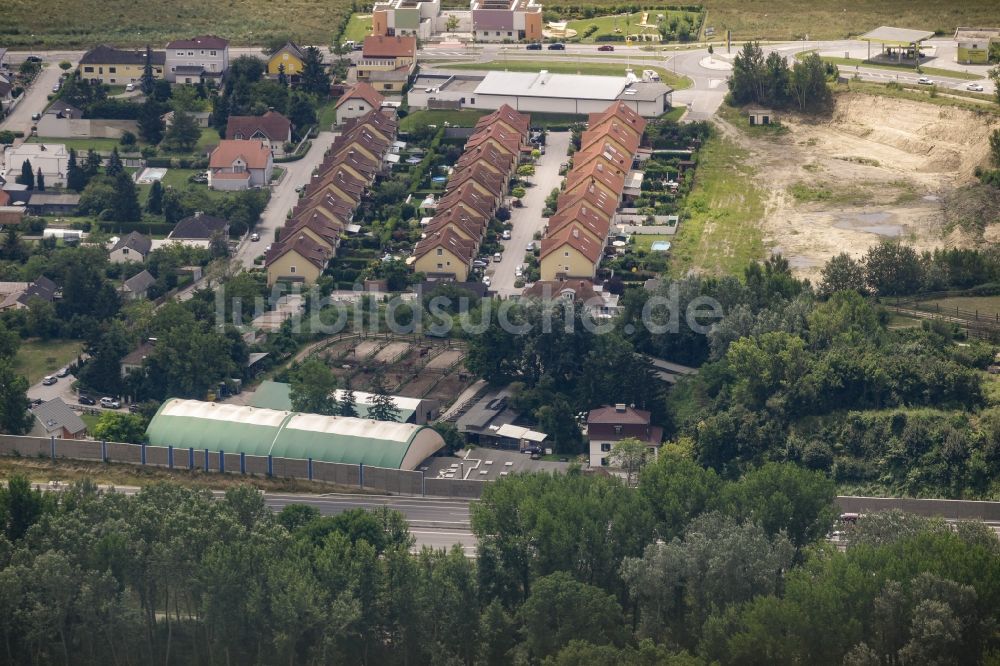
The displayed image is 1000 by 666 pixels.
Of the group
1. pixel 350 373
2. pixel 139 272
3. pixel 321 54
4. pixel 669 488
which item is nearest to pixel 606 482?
pixel 669 488

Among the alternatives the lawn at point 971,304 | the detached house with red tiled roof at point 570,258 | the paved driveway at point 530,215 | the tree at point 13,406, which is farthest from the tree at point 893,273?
the tree at point 13,406

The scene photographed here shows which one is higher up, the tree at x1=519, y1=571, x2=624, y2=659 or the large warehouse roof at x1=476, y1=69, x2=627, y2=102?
the large warehouse roof at x1=476, y1=69, x2=627, y2=102

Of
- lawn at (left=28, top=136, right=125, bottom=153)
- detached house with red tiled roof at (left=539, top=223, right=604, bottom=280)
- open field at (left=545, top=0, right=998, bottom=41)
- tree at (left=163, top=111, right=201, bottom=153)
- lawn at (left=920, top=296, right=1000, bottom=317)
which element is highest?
open field at (left=545, top=0, right=998, bottom=41)

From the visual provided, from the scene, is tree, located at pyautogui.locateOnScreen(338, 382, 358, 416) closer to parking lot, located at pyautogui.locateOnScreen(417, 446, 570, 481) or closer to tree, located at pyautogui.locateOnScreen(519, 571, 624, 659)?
parking lot, located at pyautogui.locateOnScreen(417, 446, 570, 481)

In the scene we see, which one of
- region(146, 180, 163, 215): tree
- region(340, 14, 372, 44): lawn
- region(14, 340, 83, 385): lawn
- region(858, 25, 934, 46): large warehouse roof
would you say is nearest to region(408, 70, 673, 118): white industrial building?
region(340, 14, 372, 44): lawn

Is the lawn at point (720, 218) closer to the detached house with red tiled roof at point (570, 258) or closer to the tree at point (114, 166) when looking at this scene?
the detached house with red tiled roof at point (570, 258)

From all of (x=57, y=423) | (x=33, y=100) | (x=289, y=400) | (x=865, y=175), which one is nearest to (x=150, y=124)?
(x=33, y=100)

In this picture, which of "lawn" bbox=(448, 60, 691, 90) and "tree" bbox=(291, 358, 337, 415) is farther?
"lawn" bbox=(448, 60, 691, 90)
